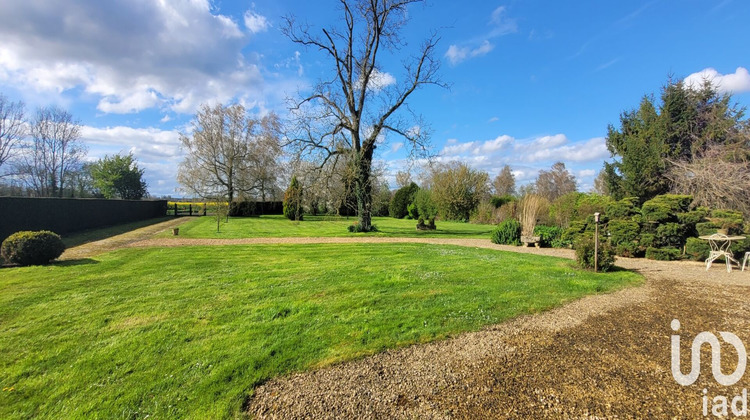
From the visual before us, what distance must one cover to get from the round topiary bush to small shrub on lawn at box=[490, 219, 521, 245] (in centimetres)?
1353

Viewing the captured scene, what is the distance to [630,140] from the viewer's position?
48.6ft

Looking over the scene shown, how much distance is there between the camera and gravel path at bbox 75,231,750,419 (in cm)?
223

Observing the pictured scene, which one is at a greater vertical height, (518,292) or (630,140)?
(630,140)

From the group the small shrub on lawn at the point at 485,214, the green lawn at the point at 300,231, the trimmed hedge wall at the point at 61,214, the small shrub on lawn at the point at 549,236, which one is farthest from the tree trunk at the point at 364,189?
the trimmed hedge wall at the point at 61,214

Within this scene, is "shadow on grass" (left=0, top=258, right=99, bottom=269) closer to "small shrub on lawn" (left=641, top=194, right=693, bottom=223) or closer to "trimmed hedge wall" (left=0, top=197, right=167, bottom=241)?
"trimmed hedge wall" (left=0, top=197, right=167, bottom=241)

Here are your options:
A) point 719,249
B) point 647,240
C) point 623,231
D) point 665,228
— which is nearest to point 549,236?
point 623,231

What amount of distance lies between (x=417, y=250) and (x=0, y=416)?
8.84 metres

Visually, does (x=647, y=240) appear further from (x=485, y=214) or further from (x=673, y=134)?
(x=485, y=214)

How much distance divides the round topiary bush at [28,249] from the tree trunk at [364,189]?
10910 millimetres

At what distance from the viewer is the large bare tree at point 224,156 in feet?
88.6

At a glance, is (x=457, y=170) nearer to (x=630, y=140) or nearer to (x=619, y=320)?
(x=630, y=140)

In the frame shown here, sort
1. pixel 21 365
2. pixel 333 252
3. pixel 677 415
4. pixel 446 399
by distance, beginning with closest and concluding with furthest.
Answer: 1. pixel 677 415
2. pixel 446 399
3. pixel 21 365
4. pixel 333 252

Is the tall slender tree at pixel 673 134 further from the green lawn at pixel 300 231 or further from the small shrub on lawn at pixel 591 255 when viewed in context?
the small shrub on lawn at pixel 591 255

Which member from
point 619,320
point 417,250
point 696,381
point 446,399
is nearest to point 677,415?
point 696,381
